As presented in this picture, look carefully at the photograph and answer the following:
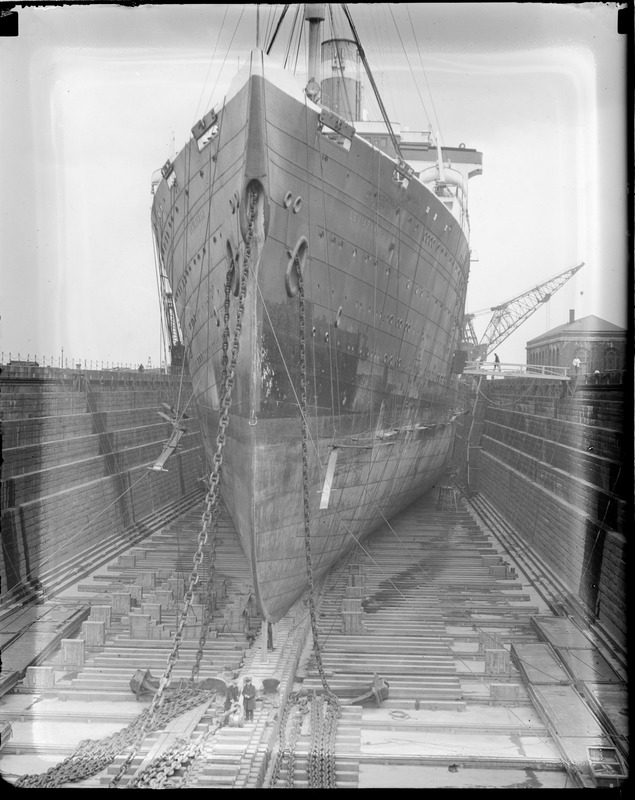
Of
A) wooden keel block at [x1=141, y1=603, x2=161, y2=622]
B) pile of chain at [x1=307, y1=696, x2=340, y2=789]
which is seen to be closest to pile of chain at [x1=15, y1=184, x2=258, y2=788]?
→ pile of chain at [x1=307, y1=696, x2=340, y2=789]

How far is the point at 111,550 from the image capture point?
36.6 ft

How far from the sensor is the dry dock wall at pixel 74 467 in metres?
8.60

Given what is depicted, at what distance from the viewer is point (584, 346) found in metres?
16.7

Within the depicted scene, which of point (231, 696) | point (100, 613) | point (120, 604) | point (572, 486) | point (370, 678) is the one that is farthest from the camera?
point (572, 486)

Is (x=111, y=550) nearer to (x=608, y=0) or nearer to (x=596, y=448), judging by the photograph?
(x=596, y=448)

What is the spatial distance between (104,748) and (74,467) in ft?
20.2

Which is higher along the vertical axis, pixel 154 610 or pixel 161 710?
pixel 154 610

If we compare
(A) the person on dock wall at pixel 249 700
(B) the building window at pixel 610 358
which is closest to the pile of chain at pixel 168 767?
(A) the person on dock wall at pixel 249 700

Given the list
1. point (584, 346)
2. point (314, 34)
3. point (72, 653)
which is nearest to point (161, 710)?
point (72, 653)

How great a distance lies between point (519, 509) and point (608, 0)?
10.5m

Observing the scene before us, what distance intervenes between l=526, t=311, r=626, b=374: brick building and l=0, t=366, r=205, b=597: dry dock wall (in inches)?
339

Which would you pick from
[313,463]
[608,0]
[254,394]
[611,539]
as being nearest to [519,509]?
[611,539]

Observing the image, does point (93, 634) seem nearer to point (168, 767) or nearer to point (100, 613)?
point (100, 613)

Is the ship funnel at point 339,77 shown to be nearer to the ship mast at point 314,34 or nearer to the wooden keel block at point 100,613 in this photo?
the ship mast at point 314,34
